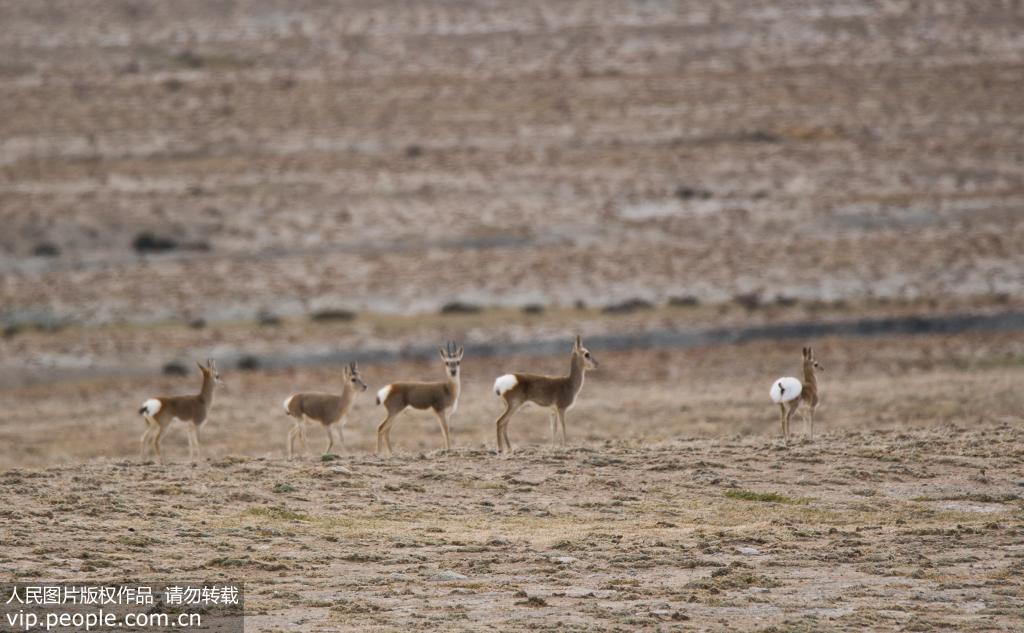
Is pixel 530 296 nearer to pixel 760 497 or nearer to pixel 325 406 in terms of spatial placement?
pixel 325 406

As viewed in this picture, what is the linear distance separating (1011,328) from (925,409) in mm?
13576

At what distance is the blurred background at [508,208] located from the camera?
125 feet

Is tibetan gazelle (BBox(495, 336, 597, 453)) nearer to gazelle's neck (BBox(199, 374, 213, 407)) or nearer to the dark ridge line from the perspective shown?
gazelle's neck (BBox(199, 374, 213, 407))

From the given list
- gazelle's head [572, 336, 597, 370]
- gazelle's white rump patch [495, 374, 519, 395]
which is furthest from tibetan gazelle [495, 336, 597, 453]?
gazelle's head [572, 336, 597, 370]

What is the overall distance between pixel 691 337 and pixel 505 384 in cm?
2147

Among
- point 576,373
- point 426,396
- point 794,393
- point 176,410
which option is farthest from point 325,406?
point 794,393

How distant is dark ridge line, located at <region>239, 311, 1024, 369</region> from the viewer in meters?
41.2

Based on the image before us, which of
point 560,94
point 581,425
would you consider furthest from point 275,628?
point 560,94

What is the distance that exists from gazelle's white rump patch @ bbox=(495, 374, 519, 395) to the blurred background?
13.9ft

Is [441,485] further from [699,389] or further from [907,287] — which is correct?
[907,287]

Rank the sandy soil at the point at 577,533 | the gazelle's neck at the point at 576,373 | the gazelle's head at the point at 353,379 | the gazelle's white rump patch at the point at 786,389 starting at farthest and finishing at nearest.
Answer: the gazelle's head at the point at 353,379 → the gazelle's neck at the point at 576,373 → the gazelle's white rump patch at the point at 786,389 → the sandy soil at the point at 577,533

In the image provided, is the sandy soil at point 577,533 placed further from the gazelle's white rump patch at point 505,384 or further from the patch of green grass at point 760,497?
the gazelle's white rump patch at point 505,384

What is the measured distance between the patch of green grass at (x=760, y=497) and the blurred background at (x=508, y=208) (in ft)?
20.2

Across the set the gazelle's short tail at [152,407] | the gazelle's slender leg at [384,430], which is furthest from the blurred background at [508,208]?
the gazelle's short tail at [152,407]
